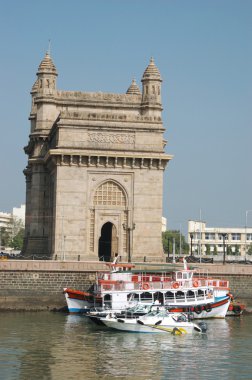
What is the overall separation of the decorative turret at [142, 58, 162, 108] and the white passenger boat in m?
24.2

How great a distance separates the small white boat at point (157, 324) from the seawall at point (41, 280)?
1274cm

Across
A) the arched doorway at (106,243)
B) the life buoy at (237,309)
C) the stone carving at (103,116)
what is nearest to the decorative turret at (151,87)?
the stone carving at (103,116)

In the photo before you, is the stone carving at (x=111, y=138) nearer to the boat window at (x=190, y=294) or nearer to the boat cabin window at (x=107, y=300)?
the boat cabin window at (x=107, y=300)

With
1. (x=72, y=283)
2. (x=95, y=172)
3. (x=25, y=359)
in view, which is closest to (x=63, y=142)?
(x=95, y=172)

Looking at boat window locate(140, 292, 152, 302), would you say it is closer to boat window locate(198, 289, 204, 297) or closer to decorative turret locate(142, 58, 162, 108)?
boat window locate(198, 289, 204, 297)

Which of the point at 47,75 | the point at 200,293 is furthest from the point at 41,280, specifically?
the point at 47,75

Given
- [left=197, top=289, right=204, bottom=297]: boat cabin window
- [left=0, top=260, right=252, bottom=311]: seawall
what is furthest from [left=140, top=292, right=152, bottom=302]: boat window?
[left=0, top=260, right=252, bottom=311]: seawall

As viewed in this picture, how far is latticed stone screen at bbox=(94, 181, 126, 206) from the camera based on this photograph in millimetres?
81750

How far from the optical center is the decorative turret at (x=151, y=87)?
8919 cm

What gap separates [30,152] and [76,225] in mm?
21070

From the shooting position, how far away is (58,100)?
89.6 metres

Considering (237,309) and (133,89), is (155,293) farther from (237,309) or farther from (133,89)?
(133,89)

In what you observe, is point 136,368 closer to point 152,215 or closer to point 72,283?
point 72,283

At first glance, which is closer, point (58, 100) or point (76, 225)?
point (76, 225)
